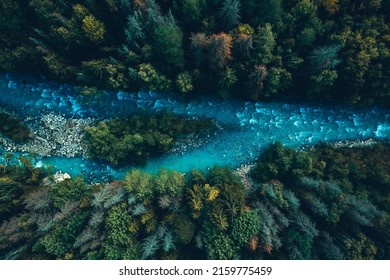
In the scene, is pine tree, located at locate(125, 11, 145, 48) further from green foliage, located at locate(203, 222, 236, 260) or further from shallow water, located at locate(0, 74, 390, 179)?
green foliage, located at locate(203, 222, 236, 260)

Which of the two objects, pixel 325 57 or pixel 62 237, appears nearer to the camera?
pixel 62 237

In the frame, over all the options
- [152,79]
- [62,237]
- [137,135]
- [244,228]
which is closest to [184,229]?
[244,228]

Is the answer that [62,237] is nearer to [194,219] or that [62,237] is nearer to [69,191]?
[69,191]

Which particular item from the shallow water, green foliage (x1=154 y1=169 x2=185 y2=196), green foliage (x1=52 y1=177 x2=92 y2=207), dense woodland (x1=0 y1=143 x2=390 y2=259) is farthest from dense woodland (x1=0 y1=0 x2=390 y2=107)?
green foliage (x1=52 y1=177 x2=92 y2=207)

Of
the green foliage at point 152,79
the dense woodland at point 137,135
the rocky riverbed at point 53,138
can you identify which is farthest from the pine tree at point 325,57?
the rocky riverbed at point 53,138

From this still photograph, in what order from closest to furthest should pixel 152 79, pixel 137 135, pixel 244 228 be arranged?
pixel 244 228, pixel 137 135, pixel 152 79

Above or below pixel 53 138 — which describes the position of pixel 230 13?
above

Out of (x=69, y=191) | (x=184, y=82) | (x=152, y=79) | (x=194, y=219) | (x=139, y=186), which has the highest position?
(x=184, y=82)

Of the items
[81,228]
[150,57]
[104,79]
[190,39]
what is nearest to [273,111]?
[190,39]
